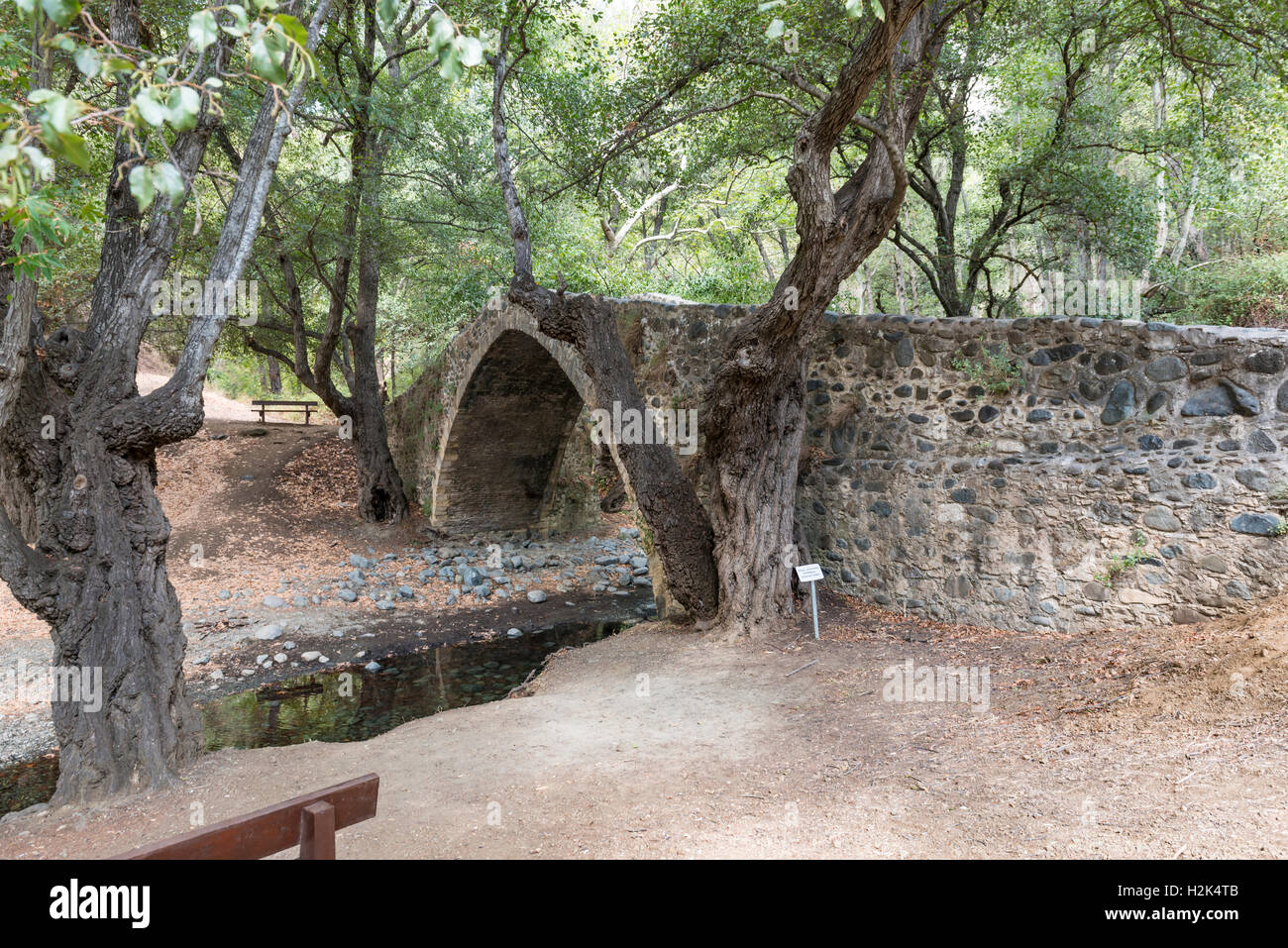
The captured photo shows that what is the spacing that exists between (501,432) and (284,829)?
1081 centimetres

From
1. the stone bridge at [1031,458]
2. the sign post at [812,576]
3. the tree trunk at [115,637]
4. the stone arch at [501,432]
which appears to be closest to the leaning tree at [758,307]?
the sign post at [812,576]

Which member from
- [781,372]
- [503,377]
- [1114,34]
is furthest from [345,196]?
[1114,34]

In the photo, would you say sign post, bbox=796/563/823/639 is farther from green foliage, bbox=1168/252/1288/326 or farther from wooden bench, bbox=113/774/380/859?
green foliage, bbox=1168/252/1288/326

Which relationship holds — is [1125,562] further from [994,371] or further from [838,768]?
[838,768]

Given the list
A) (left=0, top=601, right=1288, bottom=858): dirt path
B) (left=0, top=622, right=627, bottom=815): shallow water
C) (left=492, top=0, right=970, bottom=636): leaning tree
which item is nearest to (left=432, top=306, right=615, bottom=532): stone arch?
(left=492, top=0, right=970, bottom=636): leaning tree

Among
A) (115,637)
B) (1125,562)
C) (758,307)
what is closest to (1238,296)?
(1125,562)

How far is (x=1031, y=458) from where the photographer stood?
18.7 feet

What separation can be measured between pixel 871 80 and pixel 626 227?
11828 millimetres

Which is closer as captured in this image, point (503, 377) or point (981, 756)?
point (981, 756)

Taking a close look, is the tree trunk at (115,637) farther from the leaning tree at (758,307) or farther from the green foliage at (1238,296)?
the green foliage at (1238,296)

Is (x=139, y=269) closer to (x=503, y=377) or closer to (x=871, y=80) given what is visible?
(x=871, y=80)

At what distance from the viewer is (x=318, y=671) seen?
25.7 ft

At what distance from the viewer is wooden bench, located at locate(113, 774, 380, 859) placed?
1842 millimetres

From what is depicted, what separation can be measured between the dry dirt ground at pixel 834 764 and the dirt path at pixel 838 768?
1cm
